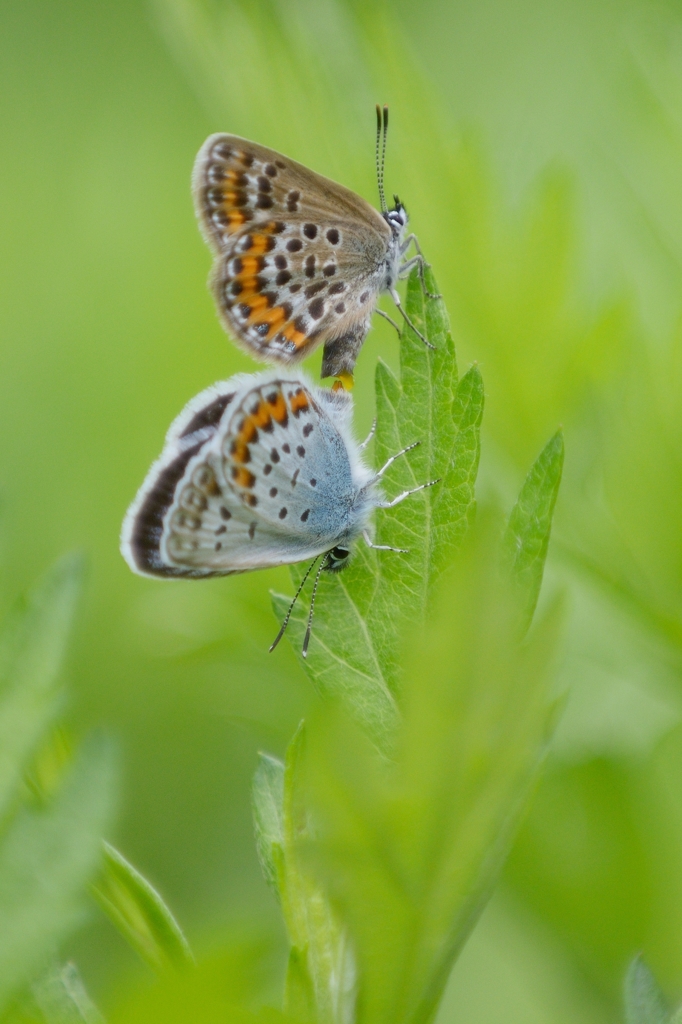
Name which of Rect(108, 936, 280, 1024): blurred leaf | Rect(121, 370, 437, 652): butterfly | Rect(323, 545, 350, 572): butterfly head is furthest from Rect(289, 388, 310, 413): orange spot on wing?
Rect(108, 936, 280, 1024): blurred leaf

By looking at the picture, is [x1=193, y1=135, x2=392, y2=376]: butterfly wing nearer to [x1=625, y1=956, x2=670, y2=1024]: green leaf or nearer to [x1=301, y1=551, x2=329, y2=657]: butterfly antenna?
[x1=301, y1=551, x2=329, y2=657]: butterfly antenna

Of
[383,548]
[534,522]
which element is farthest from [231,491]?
[534,522]

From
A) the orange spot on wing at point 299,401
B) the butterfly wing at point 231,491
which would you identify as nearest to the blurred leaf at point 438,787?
the butterfly wing at point 231,491

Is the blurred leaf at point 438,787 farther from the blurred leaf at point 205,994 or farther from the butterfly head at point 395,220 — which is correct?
the butterfly head at point 395,220

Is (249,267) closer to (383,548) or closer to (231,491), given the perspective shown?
(231,491)

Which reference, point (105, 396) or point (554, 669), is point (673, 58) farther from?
point (105, 396)

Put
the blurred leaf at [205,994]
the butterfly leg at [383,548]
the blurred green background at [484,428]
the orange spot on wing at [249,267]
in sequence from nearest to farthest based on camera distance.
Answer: the blurred leaf at [205,994]
the butterfly leg at [383,548]
the blurred green background at [484,428]
the orange spot on wing at [249,267]
